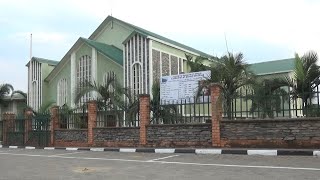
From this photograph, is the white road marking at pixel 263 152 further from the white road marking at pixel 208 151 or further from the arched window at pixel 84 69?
the arched window at pixel 84 69

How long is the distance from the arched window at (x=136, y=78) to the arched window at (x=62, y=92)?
6336mm

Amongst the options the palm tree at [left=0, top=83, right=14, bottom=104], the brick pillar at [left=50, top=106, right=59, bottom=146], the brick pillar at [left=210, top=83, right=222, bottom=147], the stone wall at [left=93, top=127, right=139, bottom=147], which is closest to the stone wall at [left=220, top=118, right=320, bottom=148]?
the brick pillar at [left=210, top=83, right=222, bottom=147]

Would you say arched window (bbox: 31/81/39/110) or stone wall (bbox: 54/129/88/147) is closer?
stone wall (bbox: 54/129/88/147)

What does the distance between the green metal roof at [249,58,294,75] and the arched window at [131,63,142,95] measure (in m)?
11.2

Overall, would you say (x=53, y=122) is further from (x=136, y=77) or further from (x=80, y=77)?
(x=80, y=77)

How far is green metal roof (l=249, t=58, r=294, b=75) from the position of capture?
34.2 meters

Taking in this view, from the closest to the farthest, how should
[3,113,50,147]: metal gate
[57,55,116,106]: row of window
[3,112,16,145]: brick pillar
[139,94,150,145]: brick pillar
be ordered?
[139,94,150,145]: brick pillar
[3,113,50,147]: metal gate
[3,112,16,145]: brick pillar
[57,55,116,106]: row of window

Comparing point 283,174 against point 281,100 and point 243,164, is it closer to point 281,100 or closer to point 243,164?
point 243,164

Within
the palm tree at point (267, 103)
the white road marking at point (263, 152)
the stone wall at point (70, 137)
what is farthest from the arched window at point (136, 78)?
the white road marking at point (263, 152)

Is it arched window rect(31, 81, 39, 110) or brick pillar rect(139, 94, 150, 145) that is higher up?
arched window rect(31, 81, 39, 110)

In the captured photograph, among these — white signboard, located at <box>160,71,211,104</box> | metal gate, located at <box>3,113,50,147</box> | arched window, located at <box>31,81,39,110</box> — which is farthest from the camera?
arched window, located at <box>31,81,39,110</box>

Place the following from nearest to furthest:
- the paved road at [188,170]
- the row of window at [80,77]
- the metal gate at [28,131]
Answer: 1. the paved road at [188,170]
2. the metal gate at [28,131]
3. the row of window at [80,77]

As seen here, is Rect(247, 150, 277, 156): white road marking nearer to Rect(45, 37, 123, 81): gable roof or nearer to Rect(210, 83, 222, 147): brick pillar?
Rect(210, 83, 222, 147): brick pillar

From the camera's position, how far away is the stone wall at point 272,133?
511 inches
